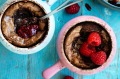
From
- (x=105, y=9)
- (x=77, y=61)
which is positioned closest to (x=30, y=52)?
(x=77, y=61)

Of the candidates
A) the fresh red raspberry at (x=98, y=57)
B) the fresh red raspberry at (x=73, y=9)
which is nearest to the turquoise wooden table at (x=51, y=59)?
the fresh red raspberry at (x=73, y=9)

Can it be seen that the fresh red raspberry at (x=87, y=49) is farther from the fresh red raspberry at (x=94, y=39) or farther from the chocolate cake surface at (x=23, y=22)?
the chocolate cake surface at (x=23, y=22)

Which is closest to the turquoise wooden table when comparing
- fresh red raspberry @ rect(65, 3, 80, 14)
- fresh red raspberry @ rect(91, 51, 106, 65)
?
fresh red raspberry @ rect(65, 3, 80, 14)

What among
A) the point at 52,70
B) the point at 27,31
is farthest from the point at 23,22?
the point at 52,70

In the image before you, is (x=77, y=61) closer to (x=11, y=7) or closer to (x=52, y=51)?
(x=52, y=51)

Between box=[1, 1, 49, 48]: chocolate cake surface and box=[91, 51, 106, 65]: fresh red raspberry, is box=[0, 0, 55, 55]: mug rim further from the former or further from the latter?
box=[91, 51, 106, 65]: fresh red raspberry
